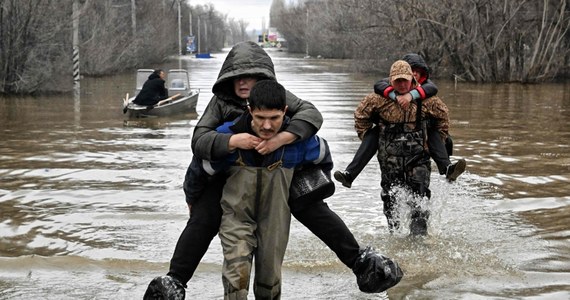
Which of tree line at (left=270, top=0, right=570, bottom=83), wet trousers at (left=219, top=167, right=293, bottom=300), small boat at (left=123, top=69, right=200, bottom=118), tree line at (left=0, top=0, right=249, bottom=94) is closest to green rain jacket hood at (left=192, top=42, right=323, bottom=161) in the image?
wet trousers at (left=219, top=167, right=293, bottom=300)

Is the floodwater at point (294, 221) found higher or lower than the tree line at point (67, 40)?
lower

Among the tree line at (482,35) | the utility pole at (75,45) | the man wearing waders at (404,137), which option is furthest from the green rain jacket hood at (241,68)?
the tree line at (482,35)

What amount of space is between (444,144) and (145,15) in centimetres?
5981

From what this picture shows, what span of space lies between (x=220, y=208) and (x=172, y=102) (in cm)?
1636

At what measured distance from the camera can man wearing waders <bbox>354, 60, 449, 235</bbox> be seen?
6.92 metres

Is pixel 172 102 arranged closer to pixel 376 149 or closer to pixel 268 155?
pixel 376 149

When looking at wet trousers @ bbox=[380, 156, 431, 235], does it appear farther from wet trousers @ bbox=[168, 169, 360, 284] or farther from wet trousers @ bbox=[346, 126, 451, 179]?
wet trousers @ bbox=[168, 169, 360, 284]

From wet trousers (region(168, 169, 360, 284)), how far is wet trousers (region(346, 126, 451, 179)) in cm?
247

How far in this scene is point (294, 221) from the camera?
844 centimetres

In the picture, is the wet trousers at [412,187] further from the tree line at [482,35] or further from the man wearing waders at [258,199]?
the tree line at [482,35]

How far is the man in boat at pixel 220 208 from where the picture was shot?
180 inches

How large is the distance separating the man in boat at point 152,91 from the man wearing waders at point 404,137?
14146 millimetres

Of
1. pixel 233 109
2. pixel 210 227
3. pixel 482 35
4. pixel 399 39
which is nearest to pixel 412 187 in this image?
pixel 233 109

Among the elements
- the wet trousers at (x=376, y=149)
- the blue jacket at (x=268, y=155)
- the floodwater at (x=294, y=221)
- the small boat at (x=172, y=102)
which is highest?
the blue jacket at (x=268, y=155)
